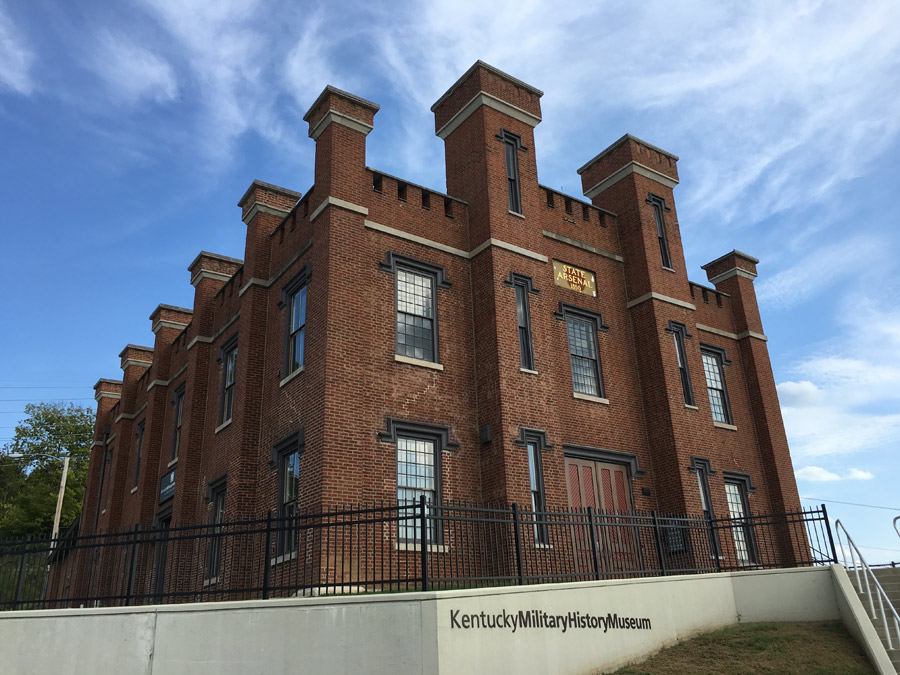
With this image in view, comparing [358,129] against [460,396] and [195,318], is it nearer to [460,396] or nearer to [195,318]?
[460,396]

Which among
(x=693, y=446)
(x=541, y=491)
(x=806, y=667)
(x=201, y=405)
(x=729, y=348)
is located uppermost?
(x=729, y=348)

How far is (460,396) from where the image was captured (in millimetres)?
17594

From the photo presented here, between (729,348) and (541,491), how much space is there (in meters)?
11.3

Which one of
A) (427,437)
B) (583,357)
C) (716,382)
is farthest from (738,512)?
(427,437)

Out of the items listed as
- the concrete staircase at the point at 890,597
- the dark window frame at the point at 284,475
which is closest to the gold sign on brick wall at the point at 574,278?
the dark window frame at the point at 284,475

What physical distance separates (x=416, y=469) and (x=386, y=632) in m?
6.79

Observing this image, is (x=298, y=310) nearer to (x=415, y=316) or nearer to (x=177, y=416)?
(x=415, y=316)

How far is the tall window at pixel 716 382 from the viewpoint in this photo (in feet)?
77.5

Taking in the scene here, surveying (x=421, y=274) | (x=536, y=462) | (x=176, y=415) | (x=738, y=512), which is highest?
(x=421, y=274)

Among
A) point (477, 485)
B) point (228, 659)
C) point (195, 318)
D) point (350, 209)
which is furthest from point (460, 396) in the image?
point (195, 318)

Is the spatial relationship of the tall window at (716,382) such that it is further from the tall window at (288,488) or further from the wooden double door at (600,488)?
the tall window at (288,488)

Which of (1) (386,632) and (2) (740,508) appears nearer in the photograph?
(1) (386,632)

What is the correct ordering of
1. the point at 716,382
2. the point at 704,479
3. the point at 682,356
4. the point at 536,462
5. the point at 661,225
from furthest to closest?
the point at 716,382 → the point at 661,225 → the point at 682,356 → the point at 704,479 → the point at 536,462

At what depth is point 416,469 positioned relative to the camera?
1641 centimetres
